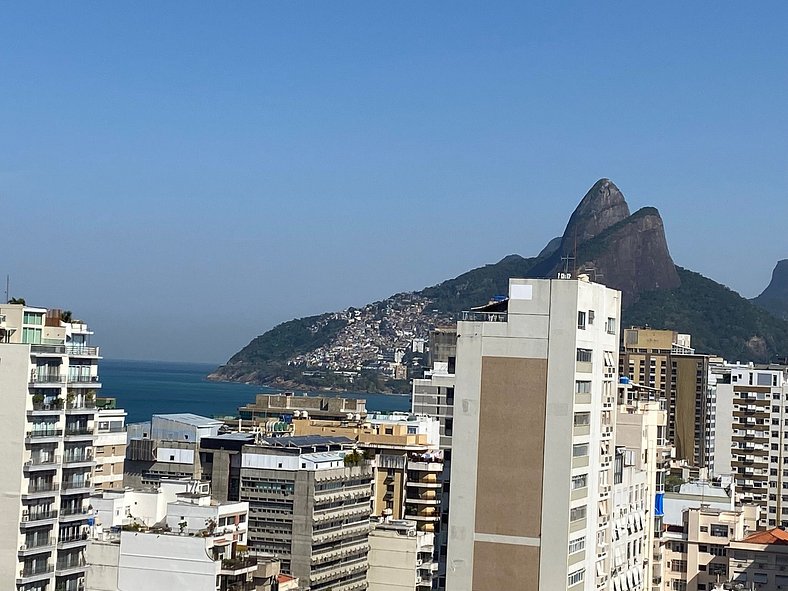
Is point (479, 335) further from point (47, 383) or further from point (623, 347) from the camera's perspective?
point (623, 347)

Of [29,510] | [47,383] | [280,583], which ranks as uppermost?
[47,383]

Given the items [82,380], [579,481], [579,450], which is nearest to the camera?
[579,481]

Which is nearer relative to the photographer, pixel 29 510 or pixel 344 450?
pixel 29 510

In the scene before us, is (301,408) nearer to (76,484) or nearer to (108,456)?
(108,456)

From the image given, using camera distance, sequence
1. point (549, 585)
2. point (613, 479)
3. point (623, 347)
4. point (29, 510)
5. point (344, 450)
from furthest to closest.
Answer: point (623, 347), point (344, 450), point (29, 510), point (613, 479), point (549, 585)

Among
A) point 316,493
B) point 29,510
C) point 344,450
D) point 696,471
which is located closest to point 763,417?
point 696,471

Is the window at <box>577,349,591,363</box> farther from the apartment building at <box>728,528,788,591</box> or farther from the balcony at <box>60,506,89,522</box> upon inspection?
the apartment building at <box>728,528,788,591</box>

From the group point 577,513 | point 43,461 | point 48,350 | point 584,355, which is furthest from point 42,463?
point 584,355
